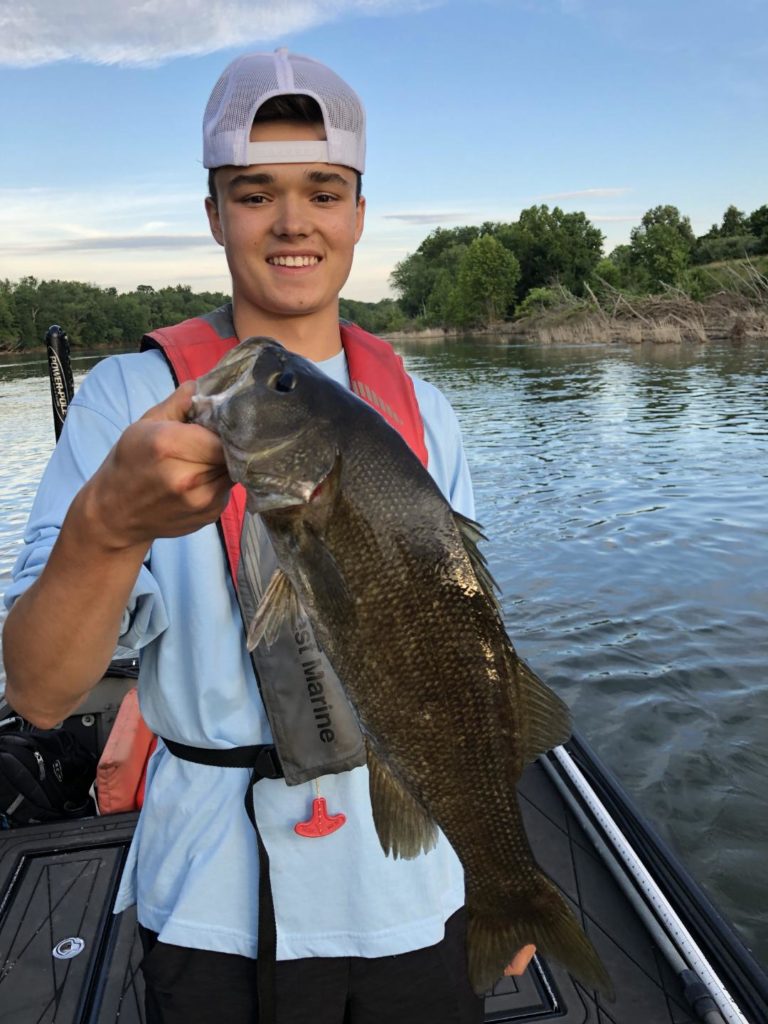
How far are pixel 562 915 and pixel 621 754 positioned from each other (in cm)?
529

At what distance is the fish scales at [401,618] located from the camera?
1693mm

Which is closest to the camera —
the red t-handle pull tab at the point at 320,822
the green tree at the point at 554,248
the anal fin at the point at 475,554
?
the anal fin at the point at 475,554

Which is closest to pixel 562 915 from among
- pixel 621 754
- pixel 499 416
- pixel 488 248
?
pixel 621 754

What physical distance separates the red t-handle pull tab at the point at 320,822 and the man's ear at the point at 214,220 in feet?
5.34

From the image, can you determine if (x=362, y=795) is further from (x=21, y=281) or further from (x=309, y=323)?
(x=21, y=281)

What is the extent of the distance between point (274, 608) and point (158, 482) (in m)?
0.40

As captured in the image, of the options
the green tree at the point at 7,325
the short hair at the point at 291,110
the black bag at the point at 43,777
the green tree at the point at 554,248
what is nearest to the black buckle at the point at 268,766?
the short hair at the point at 291,110

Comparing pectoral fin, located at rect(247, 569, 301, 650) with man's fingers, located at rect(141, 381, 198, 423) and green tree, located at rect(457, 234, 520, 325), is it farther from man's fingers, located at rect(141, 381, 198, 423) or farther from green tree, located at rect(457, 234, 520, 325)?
green tree, located at rect(457, 234, 520, 325)

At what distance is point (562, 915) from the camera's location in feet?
6.41

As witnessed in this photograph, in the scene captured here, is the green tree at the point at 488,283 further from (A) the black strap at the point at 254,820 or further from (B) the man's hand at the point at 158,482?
(B) the man's hand at the point at 158,482

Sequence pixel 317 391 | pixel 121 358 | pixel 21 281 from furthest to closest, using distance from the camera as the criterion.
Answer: pixel 21 281 → pixel 121 358 → pixel 317 391

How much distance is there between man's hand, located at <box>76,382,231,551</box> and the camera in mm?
1512

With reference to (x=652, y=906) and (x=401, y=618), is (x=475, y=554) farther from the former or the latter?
(x=652, y=906)

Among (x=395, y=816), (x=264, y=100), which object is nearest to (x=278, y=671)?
(x=395, y=816)
